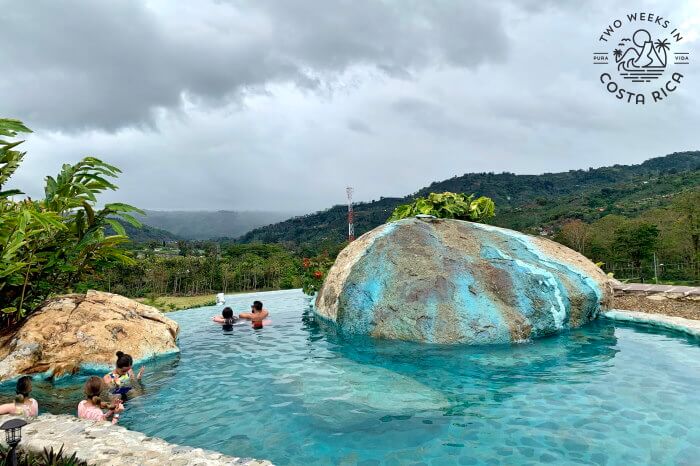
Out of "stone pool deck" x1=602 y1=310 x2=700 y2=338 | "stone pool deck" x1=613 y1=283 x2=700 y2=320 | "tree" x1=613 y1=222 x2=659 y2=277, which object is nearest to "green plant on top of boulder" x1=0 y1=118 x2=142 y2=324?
"stone pool deck" x1=602 y1=310 x2=700 y2=338

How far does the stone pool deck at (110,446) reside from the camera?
4641 millimetres

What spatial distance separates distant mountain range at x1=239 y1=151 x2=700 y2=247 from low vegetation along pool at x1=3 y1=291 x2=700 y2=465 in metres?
80.3

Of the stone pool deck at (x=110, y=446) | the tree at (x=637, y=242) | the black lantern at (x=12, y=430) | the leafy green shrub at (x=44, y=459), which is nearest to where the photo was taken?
the black lantern at (x=12, y=430)

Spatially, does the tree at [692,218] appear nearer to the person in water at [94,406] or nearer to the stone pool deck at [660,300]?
the stone pool deck at [660,300]

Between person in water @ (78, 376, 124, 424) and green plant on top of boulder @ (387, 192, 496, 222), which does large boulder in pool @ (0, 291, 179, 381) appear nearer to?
person in water @ (78, 376, 124, 424)

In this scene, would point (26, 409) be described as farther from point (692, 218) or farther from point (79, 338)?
point (692, 218)

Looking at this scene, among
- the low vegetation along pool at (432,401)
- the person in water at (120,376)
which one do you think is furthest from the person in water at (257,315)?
the person in water at (120,376)

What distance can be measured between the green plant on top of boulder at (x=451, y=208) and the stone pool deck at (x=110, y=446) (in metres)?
12.4

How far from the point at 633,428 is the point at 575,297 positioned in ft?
23.7

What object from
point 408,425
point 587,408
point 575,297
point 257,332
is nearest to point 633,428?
point 587,408

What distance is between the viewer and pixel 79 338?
962cm

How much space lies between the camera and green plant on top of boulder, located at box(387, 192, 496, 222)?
16333 millimetres

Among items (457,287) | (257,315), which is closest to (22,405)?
(257,315)

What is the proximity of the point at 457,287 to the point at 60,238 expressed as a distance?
1034cm
